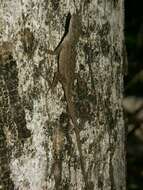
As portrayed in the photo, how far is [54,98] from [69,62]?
11 centimetres

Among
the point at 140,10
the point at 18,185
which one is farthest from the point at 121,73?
the point at 140,10

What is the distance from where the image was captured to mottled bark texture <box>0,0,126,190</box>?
1078 millimetres

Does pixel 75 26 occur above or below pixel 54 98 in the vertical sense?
above

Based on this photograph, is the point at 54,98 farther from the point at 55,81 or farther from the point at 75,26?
the point at 75,26

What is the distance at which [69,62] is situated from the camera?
3.93 ft

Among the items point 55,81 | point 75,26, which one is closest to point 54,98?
point 55,81

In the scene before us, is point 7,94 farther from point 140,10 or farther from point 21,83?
point 140,10

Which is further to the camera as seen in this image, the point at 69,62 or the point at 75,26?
the point at 69,62

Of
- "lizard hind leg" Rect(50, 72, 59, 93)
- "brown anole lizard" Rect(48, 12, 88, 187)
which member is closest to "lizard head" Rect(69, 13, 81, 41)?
"brown anole lizard" Rect(48, 12, 88, 187)

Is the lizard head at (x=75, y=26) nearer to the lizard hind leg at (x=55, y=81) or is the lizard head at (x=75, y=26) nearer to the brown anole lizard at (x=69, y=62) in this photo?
the brown anole lizard at (x=69, y=62)

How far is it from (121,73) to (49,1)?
1.25 feet

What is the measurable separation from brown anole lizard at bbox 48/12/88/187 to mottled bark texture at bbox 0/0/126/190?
1cm

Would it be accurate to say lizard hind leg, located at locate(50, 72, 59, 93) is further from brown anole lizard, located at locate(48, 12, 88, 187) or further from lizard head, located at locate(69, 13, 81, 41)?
lizard head, located at locate(69, 13, 81, 41)

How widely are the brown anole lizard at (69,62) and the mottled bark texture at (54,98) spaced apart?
1cm
